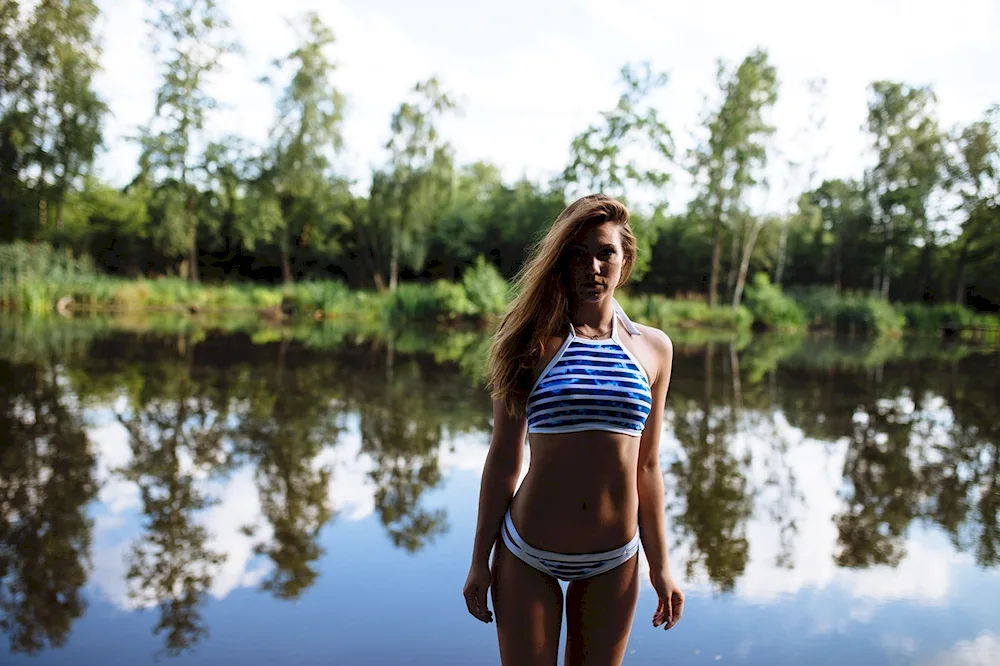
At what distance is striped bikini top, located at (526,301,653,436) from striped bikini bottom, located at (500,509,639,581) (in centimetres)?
29

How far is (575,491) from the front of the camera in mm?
1812

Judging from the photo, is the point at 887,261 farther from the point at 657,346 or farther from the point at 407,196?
the point at 657,346

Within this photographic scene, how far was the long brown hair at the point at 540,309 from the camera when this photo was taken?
184cm

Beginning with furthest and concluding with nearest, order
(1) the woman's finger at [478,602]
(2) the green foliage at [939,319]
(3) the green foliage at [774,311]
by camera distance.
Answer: (2) the green foliage at [939,319] → (3) the green foliage at [774,311] → (1) the woman's finger at [478,602]

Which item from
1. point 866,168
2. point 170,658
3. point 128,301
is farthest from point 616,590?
point 866,168

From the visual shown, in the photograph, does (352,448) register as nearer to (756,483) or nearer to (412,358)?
(756,483)

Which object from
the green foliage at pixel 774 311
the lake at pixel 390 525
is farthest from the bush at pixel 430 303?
the lake at pixel 390 525

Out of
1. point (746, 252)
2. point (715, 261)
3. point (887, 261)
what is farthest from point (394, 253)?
point (887, 261)

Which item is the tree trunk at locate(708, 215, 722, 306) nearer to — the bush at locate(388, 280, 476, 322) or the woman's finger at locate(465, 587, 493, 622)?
the bush at locate(388, 280, 476, 322)

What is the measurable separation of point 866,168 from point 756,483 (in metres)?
37.4

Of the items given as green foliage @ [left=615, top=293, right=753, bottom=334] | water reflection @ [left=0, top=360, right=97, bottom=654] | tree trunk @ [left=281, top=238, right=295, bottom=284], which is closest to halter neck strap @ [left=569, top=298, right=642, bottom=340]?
water reflection @ [left=0, top=360, right=97, bottom=654]

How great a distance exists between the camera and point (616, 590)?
1.85 metres

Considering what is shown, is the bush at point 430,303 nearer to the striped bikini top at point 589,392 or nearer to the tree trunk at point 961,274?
the tree trunk at point 961,274

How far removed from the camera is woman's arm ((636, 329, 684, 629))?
1.95 metres
